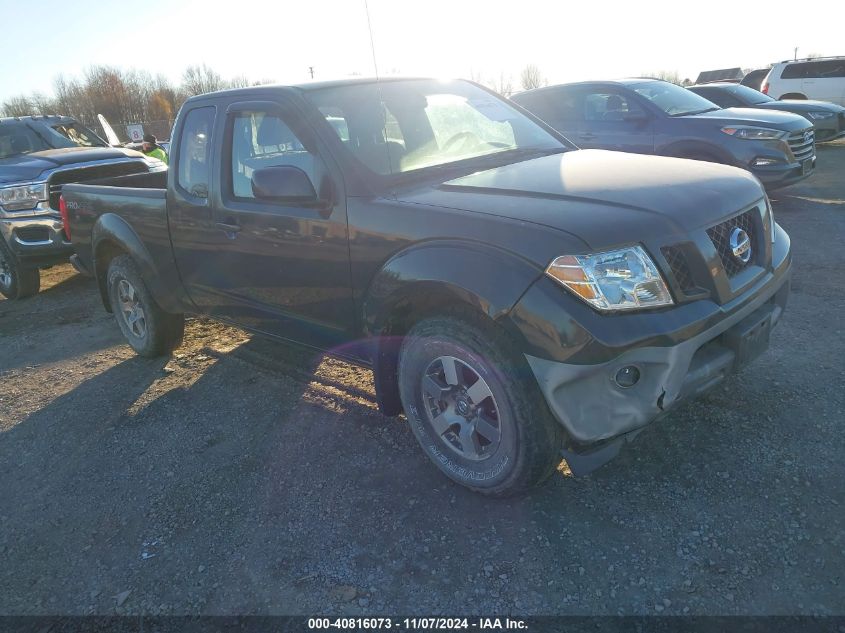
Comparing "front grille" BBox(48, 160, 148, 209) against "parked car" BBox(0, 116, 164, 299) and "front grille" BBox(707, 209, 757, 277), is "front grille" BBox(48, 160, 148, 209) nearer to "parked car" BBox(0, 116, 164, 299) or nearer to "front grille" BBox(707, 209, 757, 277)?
"parked car" BBox(0, 116, 164, 299)

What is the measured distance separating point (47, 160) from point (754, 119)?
28.8 ft

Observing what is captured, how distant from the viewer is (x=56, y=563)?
9.07 ft

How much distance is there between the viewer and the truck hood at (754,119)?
7738mm

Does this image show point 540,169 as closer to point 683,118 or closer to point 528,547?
point 528,547

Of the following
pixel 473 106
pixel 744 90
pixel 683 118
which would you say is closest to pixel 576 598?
pixel 473 106

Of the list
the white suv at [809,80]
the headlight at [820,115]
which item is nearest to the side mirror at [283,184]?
the headlight at [820,115]

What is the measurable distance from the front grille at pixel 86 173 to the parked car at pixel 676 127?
5454mm

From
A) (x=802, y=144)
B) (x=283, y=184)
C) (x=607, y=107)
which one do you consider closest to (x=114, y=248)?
(x=283, y=184)

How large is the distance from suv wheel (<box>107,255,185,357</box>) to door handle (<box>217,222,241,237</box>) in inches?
52.1

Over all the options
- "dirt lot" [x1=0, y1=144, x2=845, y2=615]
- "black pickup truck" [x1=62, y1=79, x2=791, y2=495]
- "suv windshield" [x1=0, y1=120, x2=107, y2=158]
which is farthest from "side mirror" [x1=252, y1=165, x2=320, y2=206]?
"suv windshield" [x1=0, y1=120, x2=107, y2=158]

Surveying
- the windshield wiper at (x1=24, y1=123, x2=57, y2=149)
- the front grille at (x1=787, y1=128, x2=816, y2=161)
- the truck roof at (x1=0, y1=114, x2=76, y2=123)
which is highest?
the truck roof at (x1=0, y1=114, x2=76, y2=123)

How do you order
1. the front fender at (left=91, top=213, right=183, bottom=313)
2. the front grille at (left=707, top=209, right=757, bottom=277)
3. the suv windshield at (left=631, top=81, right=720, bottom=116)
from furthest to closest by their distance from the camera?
the suv windshield at (left=631, top=81, right=720, bottom=116) < the front fender at (left=91, top=213, right=183, bottom=313) < the front grille at (left=707, top=209, right=757, bottom=277)

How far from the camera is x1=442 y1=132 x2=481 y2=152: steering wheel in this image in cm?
349

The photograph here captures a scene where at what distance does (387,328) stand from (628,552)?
1.43 m
